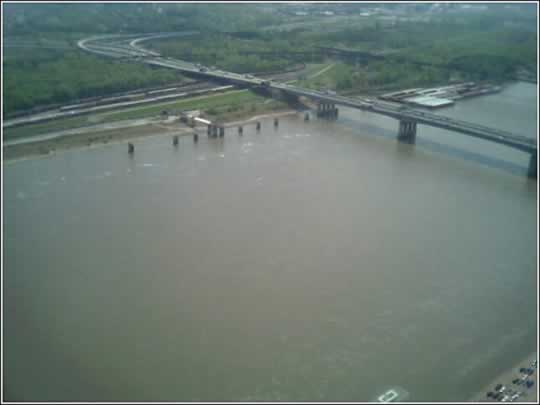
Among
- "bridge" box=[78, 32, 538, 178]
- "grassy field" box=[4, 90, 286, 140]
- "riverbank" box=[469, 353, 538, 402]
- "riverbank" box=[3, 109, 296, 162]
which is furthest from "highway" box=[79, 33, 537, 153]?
"riverbank" box=[469, 353, 538, 402]

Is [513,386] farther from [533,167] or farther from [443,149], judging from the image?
[443,149]

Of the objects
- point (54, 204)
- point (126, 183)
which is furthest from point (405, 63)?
point (54, 204)

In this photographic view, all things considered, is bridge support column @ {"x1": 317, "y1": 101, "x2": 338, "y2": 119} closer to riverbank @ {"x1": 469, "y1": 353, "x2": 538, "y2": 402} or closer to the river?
the river

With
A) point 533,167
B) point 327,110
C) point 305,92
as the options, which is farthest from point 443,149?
point 305,92

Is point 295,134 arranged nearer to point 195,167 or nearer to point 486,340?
point 195,167

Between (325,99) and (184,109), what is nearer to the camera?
(184,109)

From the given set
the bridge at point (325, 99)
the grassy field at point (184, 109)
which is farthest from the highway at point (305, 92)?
the grassy field at point (184, 109)

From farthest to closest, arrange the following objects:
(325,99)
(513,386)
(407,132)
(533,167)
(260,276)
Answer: (325,99)
(407,132)
(533,167)
(260,276)
(513,386)
